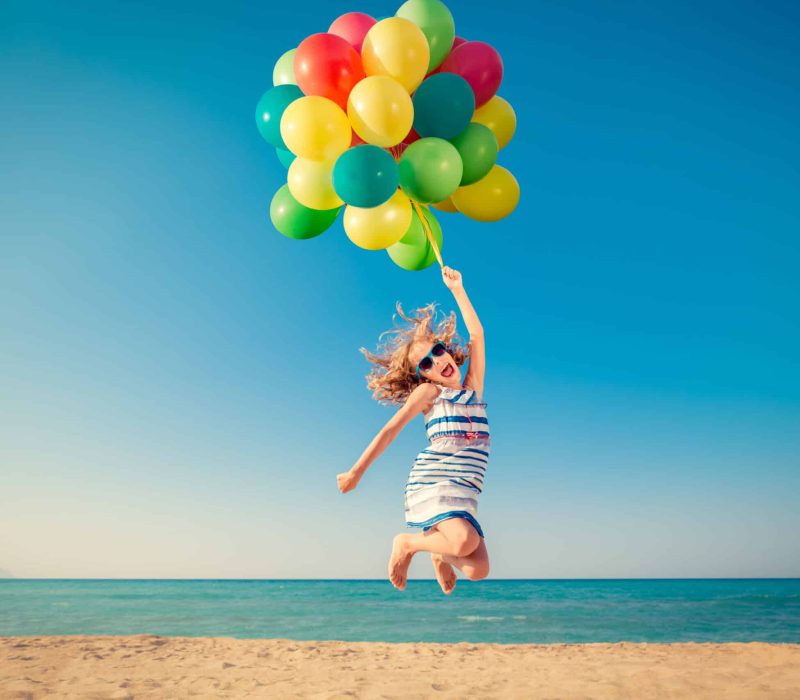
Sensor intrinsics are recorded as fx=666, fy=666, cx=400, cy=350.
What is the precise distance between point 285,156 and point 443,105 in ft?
3.84

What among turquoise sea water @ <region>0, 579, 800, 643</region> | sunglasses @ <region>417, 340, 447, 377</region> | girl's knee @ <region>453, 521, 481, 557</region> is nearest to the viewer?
girl's knee @ <region>453, 521, 481, 557</region>

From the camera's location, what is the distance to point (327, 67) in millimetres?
3766

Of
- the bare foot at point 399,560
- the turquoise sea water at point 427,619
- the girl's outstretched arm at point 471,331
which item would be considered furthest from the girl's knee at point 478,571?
the turquoise sea water at point 427,619

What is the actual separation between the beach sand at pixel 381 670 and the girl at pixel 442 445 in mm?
5082

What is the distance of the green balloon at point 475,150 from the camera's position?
4.12 m

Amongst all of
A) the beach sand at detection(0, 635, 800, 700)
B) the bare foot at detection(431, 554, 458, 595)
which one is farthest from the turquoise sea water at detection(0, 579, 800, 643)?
the bare foot at detection(431, 554, 458, 595)

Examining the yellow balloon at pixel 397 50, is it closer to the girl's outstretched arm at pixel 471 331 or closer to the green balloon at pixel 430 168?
the green balloon at pixel 430 168

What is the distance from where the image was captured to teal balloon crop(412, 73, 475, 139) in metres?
3.88

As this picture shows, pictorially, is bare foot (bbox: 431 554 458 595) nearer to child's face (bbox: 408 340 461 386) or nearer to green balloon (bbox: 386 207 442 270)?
child's face (bbox: 408 340 461 386)

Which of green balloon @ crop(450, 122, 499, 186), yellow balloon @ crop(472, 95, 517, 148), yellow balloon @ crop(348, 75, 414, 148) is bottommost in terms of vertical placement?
yellow balloon @ crop(348, 75, 414, 148)

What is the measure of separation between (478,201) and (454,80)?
82 cm

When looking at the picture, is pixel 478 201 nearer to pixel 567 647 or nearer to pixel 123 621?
pixel 567 647

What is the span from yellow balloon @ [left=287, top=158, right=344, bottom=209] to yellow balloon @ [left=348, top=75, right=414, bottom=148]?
1.09 ft

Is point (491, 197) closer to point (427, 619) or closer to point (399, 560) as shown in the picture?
point (399, 560)
